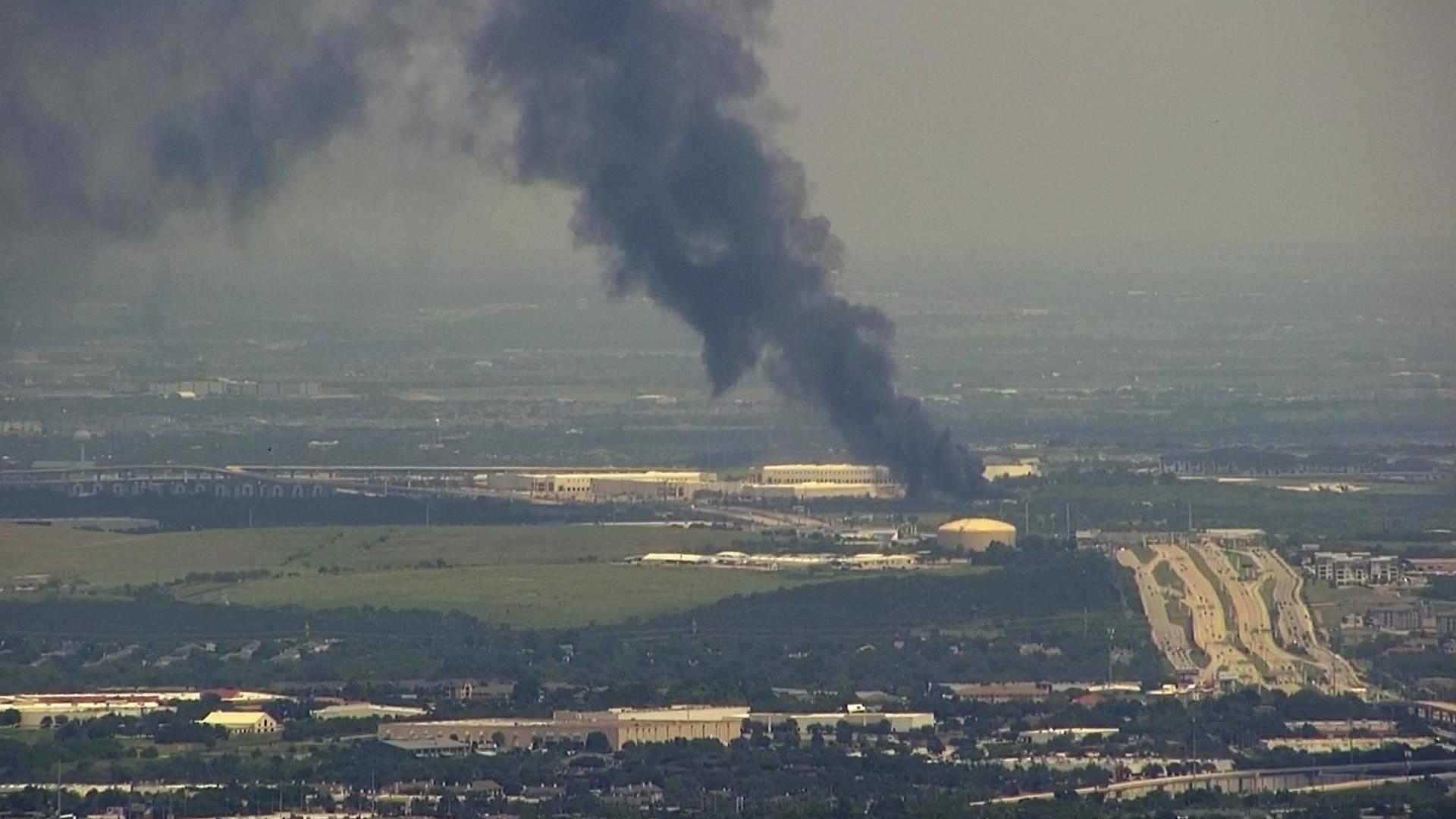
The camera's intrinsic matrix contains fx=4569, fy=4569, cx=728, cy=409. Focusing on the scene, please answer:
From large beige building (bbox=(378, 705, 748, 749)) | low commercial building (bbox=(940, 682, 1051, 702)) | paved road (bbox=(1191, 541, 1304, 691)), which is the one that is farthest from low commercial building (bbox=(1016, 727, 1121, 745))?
paved road (bbox=(1191, 541, 1304, 691))

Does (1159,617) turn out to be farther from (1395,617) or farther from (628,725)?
(628,725)

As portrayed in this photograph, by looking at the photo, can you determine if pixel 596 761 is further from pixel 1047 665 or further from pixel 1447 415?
Answer: pixel 1447 415

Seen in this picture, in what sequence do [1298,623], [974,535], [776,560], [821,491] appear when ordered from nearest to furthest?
[1298,623], [776,560], [974,535], [821,491]

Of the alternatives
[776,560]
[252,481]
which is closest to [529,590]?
[776,560]

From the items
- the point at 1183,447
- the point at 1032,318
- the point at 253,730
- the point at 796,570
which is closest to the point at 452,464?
the point at 1183,447

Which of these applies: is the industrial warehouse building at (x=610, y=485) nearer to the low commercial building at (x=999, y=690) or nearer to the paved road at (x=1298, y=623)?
the paved road at (x=1298, y=623)

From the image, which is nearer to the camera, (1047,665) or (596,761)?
(596,761)
